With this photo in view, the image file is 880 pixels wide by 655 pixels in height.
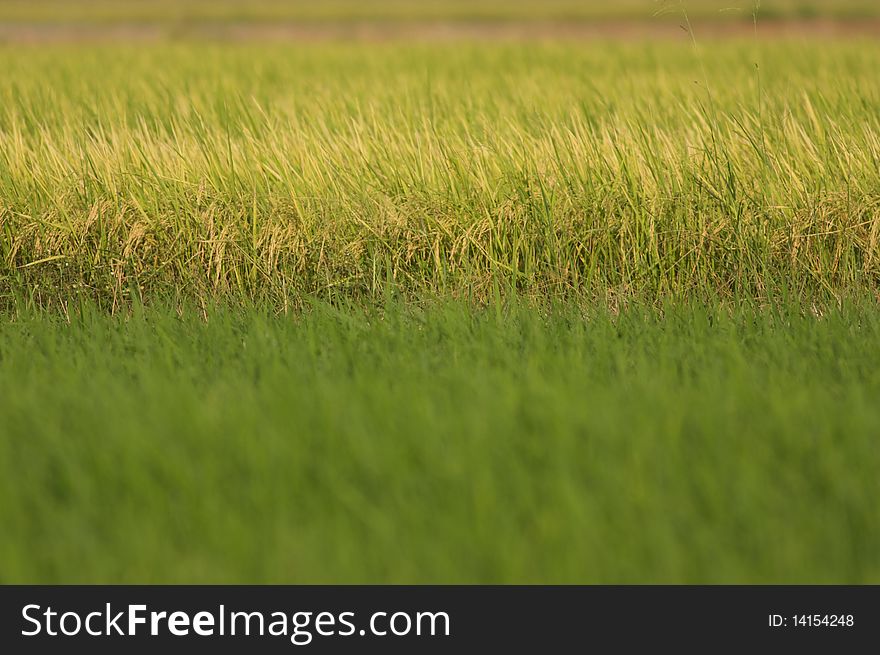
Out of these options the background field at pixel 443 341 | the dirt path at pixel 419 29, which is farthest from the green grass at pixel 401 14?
the background field at pixel 443 341

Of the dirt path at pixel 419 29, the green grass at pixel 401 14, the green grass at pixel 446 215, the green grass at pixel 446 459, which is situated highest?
the green grass at pixel 401 14

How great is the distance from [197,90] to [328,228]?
9.13 feet

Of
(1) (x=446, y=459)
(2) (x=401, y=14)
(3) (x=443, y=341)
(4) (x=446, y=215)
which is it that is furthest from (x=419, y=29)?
(1) (x=446, y=459)

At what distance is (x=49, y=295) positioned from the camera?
3408 mm

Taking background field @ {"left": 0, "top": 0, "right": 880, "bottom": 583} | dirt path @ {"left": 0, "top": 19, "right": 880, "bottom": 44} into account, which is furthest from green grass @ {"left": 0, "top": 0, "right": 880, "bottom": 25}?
background field @ {"left": 0, "top": 0, "right": 880, "bottom": 583}

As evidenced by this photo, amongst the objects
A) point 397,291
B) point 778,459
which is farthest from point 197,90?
point 778,459

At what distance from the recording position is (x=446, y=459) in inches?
79.0

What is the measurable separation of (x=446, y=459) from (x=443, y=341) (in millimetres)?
813

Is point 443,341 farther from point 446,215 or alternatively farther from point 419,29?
point 419,29

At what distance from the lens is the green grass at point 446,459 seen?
1.78m

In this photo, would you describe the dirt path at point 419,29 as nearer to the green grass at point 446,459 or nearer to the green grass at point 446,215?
the green grass at point 446,215

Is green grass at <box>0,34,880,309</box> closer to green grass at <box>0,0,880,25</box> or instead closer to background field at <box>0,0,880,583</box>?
background field at <box>0,0,880,583</box>

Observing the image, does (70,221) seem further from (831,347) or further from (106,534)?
(831,347)

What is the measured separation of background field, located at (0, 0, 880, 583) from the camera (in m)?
1.84
